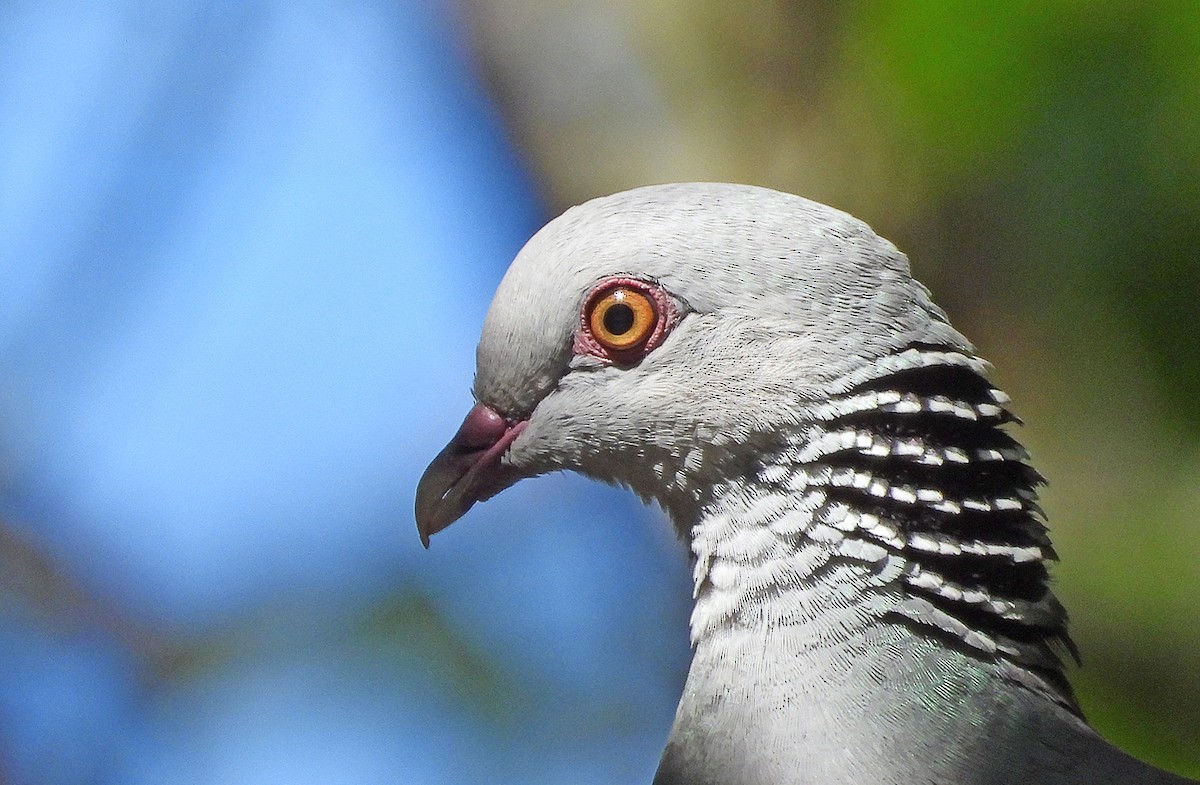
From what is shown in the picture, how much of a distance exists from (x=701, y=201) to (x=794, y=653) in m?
0.47

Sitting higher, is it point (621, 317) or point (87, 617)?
point (621, 317)

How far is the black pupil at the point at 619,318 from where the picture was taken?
3.60 ft

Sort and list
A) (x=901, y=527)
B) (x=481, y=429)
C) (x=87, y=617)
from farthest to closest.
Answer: (x=87, y=617) → (x=481, y=429) → (x=901, y=527)

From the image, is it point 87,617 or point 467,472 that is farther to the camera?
point 87,617

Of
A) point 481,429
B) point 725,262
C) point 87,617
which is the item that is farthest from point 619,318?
point 87,617

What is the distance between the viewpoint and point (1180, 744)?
2193 millimetres

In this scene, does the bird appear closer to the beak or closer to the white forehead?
the white forehead

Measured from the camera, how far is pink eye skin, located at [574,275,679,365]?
1090 millimetres

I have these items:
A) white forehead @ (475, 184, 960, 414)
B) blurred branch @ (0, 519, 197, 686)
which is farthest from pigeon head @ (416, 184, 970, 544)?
blurred branch @ (0, 519, 197, 686)

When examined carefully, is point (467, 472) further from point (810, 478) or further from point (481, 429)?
point (810, 478)

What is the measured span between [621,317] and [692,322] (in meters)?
0.07

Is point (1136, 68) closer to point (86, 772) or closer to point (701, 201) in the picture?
point (701, 201)

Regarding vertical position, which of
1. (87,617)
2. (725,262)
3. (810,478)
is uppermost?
(725,262)

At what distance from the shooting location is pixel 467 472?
1.23 m
